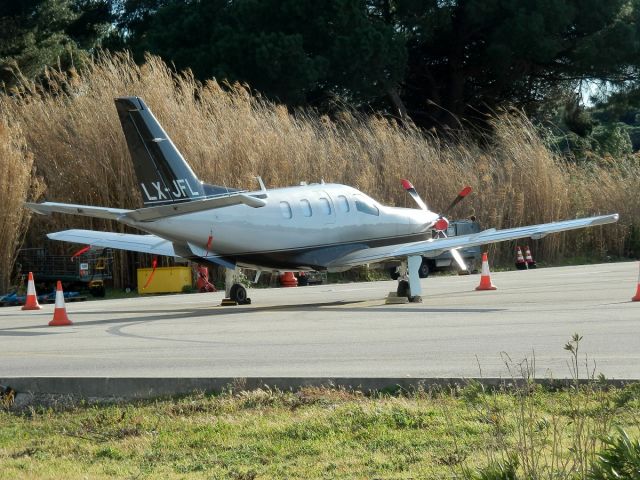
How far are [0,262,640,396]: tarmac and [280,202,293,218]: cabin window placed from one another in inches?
69.6

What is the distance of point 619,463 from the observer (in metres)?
5.48

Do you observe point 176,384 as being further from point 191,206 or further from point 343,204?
point 343,204

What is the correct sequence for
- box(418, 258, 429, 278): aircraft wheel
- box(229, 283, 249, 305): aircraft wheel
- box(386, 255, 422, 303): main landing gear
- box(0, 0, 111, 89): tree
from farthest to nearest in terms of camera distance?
1. box(0, 0, 111, 89): tree
2. box(418, 258, 429, 278): aircraft wheel
3. box(229, 283, 249, 305): aircraft wheel
4. box(386, 255, 422, 303): main landing gear

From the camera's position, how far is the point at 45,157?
97.0 ft

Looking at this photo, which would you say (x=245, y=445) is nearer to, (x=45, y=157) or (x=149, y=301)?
(x=149, y=301)

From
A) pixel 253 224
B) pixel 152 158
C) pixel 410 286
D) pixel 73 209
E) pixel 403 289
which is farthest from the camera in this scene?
pixel 403 289

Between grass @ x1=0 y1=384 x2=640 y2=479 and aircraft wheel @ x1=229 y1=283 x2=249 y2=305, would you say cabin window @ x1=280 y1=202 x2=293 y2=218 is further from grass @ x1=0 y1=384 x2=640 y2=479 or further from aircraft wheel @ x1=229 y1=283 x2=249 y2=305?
grass @ x1=0 y1=384 x2=640 y2=479

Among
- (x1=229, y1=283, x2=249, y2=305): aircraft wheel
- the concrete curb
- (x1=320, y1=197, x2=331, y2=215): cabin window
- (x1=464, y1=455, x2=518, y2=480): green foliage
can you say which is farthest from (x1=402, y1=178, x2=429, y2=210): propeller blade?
(x1=464, y1=455, x2=518, y2=480): green foliage

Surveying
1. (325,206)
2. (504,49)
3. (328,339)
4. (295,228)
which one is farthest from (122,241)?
(504,49)

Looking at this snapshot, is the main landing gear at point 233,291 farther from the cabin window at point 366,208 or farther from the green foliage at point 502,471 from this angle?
the green foliage at point 502,471

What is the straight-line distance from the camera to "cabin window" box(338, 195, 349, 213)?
2184 centimetres

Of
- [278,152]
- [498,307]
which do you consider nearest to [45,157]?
[278,152]

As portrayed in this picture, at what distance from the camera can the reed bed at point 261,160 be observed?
28859mm

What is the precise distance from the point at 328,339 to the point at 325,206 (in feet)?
24.3
